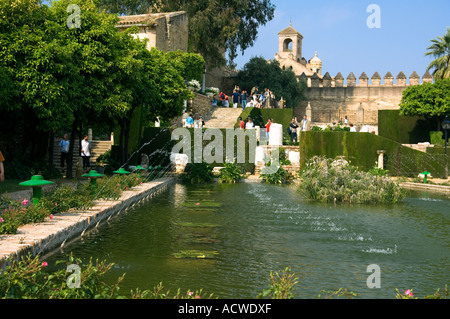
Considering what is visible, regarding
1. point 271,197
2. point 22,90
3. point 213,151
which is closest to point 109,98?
point 22,90

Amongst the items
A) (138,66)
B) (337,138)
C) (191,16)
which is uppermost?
(191,16)

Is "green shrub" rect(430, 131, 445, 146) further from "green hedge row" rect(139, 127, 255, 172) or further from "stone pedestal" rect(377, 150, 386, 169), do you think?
"green hedge row" rect(139, 127, 255, 172)

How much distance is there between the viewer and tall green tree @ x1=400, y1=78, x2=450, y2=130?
3509cm

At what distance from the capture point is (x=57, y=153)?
2430cm

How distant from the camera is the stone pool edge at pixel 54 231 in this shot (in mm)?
6871

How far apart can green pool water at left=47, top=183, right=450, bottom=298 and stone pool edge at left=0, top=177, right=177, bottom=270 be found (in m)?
0.21

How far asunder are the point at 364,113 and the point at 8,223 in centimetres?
4811

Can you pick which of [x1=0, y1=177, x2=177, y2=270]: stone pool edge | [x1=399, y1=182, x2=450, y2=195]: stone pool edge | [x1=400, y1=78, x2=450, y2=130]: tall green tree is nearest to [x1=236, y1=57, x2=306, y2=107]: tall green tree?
[x1=400, y1=78, x2=450, y2=130]: tall green tree

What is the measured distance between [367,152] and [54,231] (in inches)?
734

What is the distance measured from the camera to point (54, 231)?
8.12 metres

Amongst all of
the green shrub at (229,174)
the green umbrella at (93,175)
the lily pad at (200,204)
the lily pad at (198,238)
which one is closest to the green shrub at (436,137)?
the green shrub at (229,174)

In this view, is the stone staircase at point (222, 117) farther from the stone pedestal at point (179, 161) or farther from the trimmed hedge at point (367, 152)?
the trimmed hedge at point (367, 152)
